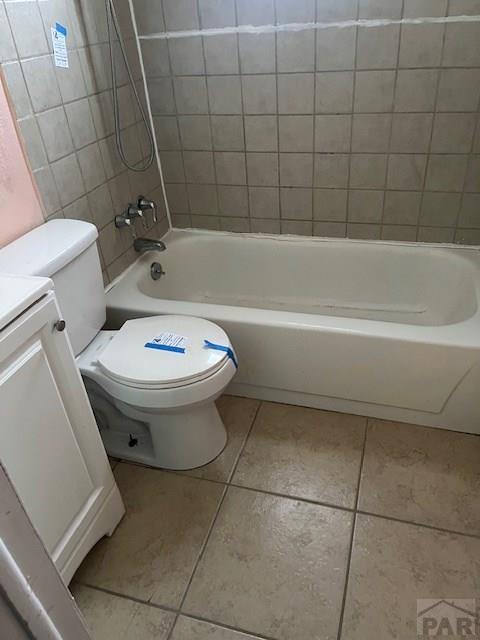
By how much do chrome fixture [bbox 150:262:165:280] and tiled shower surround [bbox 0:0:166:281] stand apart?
11 cm

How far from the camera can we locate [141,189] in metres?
2.16

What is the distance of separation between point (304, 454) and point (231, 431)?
288 mm

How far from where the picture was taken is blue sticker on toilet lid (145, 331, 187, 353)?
5.02 feet

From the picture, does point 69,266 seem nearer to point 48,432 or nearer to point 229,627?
point 48,432

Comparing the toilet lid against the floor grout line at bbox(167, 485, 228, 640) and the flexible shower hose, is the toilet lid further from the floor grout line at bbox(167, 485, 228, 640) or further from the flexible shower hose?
the flexible shower hose

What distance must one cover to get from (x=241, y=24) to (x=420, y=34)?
659mm

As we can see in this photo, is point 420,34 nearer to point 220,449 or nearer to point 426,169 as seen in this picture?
point 426,169

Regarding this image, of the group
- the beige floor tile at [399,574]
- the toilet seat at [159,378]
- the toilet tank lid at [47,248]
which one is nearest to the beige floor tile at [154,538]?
the toilet seat at [159,378]

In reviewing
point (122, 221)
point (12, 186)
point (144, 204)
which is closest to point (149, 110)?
point (144, 204)

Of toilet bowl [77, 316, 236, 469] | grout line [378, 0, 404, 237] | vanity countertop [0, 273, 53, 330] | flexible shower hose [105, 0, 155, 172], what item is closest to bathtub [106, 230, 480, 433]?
grout line [378, 0, 404, 237]

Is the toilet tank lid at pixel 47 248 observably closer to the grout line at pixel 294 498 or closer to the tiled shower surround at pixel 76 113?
the tiled shower surround at pixel 76 113

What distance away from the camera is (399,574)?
135 centimetres

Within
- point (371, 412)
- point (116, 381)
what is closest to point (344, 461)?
point (371, 412)

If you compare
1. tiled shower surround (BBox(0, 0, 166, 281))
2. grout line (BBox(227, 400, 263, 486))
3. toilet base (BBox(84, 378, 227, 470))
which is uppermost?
tiled shower surround (BBox(0, 0, 166, 281))
